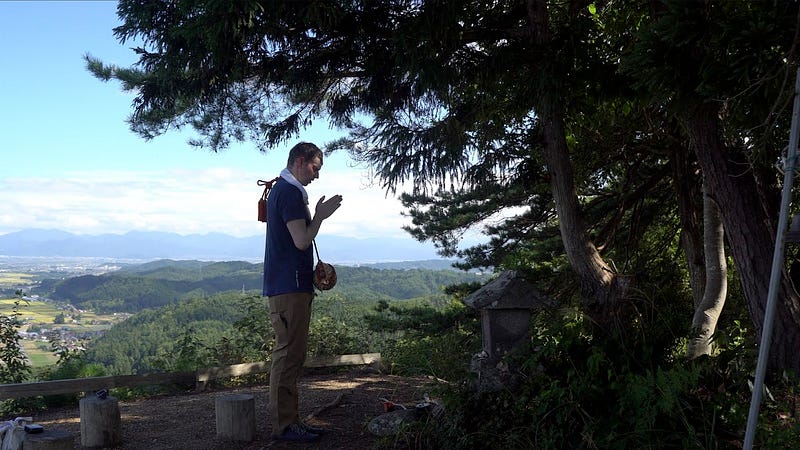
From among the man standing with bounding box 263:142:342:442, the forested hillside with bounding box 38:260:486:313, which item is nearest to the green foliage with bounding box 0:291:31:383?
the man standing with bounding box 263:142:342:442

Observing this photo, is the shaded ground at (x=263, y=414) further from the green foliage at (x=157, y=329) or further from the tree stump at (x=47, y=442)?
the green foliage at (x=157, y=329)

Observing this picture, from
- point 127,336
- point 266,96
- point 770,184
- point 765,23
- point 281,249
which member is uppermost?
point 266,96

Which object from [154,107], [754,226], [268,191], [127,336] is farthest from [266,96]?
[127,336]

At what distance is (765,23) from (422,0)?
2608mm

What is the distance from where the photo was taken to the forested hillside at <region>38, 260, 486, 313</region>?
42938mm

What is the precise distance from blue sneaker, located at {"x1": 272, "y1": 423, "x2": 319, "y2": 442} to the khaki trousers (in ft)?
0.11

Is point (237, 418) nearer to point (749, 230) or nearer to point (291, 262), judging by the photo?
point (291, 262)

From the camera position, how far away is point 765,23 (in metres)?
3.45

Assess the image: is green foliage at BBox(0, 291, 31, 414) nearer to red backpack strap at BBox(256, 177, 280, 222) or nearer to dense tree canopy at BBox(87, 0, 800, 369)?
dense tree canopy at BBox(87, 0, 800, 369)

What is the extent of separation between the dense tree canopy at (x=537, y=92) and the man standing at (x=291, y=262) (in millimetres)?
998

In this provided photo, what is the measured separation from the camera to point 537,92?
519cm

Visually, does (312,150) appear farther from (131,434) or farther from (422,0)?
(131,434)

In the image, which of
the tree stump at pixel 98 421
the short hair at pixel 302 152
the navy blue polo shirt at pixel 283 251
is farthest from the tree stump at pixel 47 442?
the short hair at pixel 302 152

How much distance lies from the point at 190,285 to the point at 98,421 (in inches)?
1935
